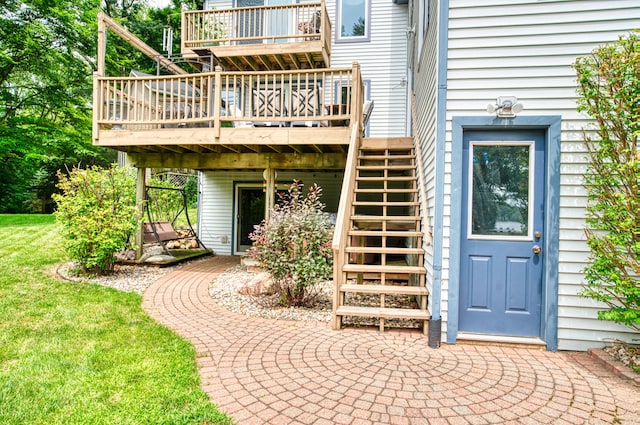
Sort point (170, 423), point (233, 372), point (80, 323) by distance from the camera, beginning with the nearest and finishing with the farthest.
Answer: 1. point (170, 423)
2. point (233, 372)
3. point (80, 323)

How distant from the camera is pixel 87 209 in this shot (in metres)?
6.04

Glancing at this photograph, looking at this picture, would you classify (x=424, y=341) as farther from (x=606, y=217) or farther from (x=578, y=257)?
(x=606, y=217)

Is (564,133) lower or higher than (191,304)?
higher

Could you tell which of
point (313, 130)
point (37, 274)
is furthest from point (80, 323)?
point (313, 130)

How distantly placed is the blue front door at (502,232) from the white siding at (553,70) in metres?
0.23

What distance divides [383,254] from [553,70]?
269 cm

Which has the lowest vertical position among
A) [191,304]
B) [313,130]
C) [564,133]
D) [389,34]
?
[191,304]

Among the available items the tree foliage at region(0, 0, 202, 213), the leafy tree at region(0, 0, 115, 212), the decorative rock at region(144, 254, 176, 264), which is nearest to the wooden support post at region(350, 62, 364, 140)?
the decorative rock at region(144, 254, 176, 264)

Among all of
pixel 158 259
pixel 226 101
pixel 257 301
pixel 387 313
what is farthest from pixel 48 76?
pixel 387 313

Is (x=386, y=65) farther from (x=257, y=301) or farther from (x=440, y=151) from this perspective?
(x=257, y=301)

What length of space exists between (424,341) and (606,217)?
2.07 metres

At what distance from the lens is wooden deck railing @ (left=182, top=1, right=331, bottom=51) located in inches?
329

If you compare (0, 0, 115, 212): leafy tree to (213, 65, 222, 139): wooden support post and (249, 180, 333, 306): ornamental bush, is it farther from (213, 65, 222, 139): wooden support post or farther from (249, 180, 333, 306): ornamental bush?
(249, 180, 333, 306): ornamental bush

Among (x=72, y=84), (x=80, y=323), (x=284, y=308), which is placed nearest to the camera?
(x=80, y=323)
